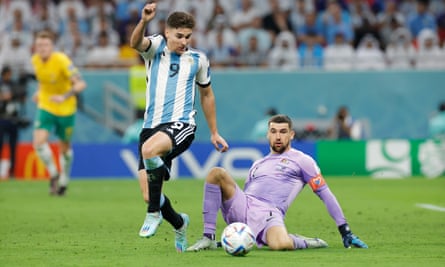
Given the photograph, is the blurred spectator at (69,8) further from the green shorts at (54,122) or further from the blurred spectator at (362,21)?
the green shorts at (54,122)

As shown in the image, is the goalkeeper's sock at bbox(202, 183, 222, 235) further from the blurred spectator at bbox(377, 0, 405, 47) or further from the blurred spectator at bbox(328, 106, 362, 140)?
the blurred spectator at bbox(377, 0, 405, 47)

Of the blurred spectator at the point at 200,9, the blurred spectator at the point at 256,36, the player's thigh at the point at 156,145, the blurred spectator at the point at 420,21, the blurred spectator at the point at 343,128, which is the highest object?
the blurred spectator at the point at 200,9

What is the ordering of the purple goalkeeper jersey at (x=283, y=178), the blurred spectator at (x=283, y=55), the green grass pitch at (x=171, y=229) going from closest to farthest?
the green grass pitch at (x=171, y=229), the purple goalkeeper jersey at (x=283, y=178), the blurred spectator at (x=283, y=55)

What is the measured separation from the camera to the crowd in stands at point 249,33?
24.6 metres

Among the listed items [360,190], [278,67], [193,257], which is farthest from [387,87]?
[193,257]

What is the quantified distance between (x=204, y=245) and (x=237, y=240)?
66 centimetres

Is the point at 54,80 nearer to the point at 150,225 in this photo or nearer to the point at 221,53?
the point at 221,53

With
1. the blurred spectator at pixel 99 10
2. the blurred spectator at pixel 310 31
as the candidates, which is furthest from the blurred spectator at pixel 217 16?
the blurred spectator at pixel 99 10

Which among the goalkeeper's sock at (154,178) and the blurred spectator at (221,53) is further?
the blurred spectator at (221,53)

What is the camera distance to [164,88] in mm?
9422

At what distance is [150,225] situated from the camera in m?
8.77

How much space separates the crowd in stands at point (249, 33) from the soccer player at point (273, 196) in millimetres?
14608

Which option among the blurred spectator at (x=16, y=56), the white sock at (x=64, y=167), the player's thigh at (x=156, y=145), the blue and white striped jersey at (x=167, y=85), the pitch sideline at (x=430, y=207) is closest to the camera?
the player's thigh at (x=156, y=145)

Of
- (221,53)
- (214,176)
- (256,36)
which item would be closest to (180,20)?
(214,176)
